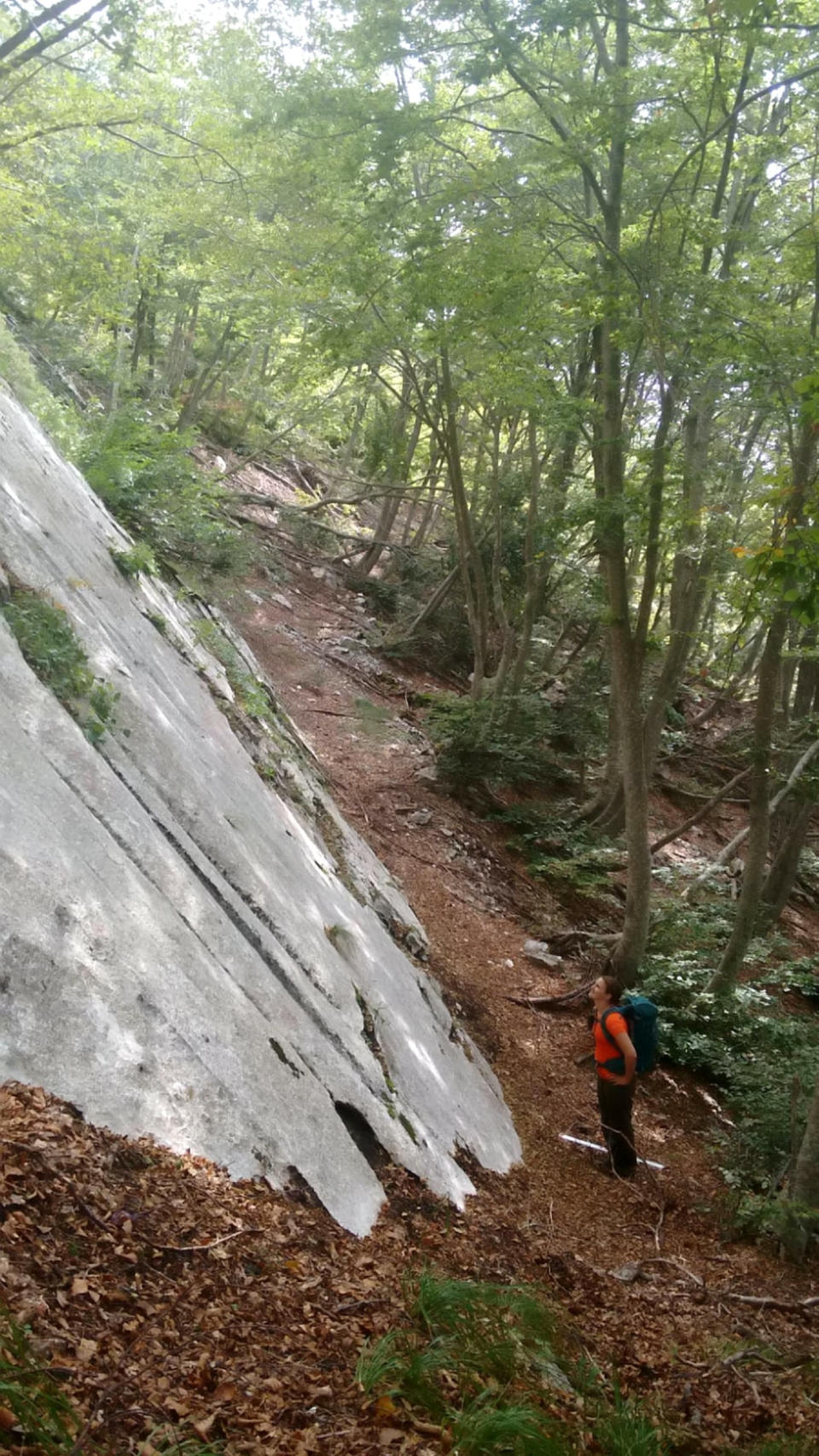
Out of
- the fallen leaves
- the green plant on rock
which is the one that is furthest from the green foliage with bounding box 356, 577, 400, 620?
the fallen leaves

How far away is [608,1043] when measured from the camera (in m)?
7.06

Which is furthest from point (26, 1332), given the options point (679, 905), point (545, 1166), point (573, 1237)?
point (679, 905)

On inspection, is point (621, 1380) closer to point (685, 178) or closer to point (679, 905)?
point (679, 905)

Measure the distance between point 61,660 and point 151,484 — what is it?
24.2 ft

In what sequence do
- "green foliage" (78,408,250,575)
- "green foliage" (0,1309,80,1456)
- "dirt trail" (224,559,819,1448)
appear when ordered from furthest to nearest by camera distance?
"green foliage" (78,408,250,575) < "dirt trail" (224,559,819,1448) < "green foliage" (0,1309,80,1456)

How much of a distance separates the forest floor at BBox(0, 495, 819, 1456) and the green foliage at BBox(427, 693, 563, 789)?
A: 5586 millimetres

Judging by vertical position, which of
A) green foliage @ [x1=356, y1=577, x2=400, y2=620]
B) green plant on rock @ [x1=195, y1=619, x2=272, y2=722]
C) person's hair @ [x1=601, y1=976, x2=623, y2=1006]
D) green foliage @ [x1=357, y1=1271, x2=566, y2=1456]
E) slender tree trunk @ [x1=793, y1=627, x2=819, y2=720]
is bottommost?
green foliage @ [x1=357, y1=1271, x2=566, y2=1456]

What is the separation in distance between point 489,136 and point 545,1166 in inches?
527

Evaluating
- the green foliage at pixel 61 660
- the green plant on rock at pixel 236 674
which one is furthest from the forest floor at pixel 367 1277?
the green plant on rock at pixel 236 674

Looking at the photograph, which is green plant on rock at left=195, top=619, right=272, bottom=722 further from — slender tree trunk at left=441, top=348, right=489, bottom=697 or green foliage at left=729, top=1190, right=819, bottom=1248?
slender tree trunk at left=441, top=348, right=489, bottom=697

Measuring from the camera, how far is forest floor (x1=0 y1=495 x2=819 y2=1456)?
7.77ft

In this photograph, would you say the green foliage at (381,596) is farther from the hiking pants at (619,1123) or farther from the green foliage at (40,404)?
the hiking pants at (619,1123)

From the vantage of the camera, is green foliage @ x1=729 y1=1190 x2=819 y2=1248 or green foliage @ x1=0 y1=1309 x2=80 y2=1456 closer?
green foliage @ x1=0 y1=1309 x2=80 y2=1456

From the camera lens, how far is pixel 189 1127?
10.8 feet
